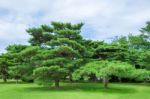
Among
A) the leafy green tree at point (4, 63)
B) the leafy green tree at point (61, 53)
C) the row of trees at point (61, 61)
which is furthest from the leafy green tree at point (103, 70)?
the leafy green tree at point (4, 63)

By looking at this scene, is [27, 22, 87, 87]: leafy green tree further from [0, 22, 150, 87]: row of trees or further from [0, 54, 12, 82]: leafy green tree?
[0, 54, 12, 82]: leafy green tree

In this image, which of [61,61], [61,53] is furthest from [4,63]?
[61,61]

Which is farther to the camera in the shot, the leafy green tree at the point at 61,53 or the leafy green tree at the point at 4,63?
the leafy green tree at the point at 4,63

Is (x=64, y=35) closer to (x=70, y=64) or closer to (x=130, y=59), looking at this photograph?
(x=70, y=64)

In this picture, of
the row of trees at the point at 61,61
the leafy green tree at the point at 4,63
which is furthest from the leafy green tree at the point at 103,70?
the leafy green tree at the point at 4,63

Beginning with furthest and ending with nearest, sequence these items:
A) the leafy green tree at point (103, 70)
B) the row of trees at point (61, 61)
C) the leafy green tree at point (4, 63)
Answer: the leafy green tree at point (4, 63), the row of trees at point (61, 61), the leafy green tree at point (103, 70)

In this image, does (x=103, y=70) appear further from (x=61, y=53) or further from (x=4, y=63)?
(x=4, y=63)

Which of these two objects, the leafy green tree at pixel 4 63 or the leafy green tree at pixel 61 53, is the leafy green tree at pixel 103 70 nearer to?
the leafy green tree at pixel 61 53

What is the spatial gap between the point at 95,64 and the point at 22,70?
7.40 metres

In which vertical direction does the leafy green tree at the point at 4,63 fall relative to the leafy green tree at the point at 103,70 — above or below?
above

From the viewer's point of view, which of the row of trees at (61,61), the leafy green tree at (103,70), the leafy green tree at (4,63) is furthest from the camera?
the leafy green tree at (4,63)

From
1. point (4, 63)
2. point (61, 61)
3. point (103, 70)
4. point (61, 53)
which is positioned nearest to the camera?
point (103, 70)

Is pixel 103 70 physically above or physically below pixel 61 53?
below

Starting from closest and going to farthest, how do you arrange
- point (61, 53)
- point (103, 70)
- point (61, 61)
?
point (103, 70) < point (61, 61) < point (61, 53)
